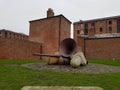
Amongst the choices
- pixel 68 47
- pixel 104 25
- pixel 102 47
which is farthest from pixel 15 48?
pixel 104 25

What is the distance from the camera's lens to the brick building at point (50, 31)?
26.6 metres

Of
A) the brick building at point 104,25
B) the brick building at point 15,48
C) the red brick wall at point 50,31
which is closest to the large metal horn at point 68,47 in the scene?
the brick building at point 15,48

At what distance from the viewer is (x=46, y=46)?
26.9 m

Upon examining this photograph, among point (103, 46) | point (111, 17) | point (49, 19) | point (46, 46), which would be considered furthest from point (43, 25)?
point (111, 17)

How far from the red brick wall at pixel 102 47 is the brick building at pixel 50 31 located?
14.3 ft

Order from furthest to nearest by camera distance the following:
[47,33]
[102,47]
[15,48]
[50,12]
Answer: [102,47]
[50,12]
[47,33]
[15,48]

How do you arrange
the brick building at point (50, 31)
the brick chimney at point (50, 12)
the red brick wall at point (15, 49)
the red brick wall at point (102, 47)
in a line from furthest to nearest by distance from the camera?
the red brick wall at point (102, 47) < the brick chimney at point (50, 12) < the brick building at point (50, 31) < the red brick wall at point (15, 49)

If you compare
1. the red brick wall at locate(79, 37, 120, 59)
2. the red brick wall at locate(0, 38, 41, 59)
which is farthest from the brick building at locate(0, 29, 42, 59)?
the red brick wall at locate(79, 37, 120, 59)

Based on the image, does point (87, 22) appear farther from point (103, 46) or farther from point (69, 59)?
point (69, 59)

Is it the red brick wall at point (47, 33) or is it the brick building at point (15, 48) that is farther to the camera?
the red brick wall at point (47, 33)

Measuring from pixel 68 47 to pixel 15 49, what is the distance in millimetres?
9883

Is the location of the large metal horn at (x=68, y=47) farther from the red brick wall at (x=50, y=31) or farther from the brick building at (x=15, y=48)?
the red brick wall at (x=50, y=31)

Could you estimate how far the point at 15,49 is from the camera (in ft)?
69.2

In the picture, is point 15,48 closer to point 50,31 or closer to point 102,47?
point 50,31
